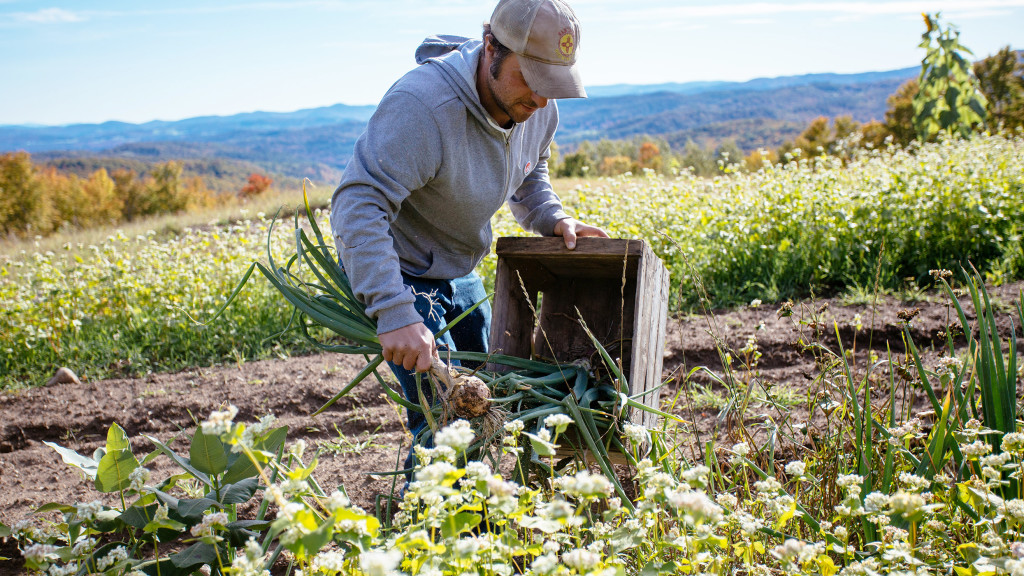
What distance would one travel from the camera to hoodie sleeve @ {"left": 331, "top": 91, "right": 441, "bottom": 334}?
1.82m

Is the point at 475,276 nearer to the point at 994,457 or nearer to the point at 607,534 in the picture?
the point at 607,534

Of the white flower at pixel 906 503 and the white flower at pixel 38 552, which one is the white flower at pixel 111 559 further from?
the white flower at pixel 906 503

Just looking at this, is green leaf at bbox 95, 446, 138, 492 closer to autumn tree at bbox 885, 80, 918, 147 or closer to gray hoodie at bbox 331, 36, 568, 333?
gray hoodie at bbox 331, 36, 568, 333

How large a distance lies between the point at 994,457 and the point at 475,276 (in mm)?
1625

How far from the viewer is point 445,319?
94.0 inches

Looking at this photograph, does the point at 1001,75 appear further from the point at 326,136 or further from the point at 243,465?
the point at 326,136

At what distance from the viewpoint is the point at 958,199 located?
5.01 meters

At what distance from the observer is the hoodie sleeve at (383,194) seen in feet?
5.97

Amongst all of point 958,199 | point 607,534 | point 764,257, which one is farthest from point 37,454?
point 958,199

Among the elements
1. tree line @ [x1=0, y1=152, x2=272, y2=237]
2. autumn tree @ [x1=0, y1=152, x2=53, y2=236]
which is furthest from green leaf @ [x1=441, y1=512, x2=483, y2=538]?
autumn tree @ [x1=0, y1=152, x2=53, y2=236]

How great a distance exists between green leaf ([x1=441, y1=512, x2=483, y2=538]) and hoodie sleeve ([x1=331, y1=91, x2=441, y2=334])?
0.68 m

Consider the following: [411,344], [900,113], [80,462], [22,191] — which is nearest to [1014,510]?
[411,344]

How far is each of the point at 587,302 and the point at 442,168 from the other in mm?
886

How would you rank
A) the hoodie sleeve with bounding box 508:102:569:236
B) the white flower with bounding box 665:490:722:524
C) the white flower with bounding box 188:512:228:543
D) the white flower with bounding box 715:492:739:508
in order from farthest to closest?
the hoodie sleeve with bounding box 508:102:569:236 → the white flower with bounding box 715:492:739:508 → the white flower with bounding box 188:512:228:543 → the white flower with bounding box 665:490:722:524
